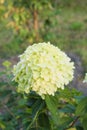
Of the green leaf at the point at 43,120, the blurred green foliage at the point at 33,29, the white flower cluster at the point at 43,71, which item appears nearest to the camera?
the white flower cluster at the point at 43,71

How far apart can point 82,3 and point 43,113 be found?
317 inches

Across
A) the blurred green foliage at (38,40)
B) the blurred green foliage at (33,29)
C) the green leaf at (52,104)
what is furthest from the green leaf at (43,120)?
the blurred green foliage at (33,29)

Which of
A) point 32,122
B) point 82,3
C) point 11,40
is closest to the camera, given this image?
point 32,122

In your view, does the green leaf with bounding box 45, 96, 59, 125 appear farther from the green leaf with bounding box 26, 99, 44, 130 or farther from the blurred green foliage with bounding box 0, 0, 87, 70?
the blurred green foliage with bounding box 0, 0, 87, 70

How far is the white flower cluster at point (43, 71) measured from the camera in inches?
87.0

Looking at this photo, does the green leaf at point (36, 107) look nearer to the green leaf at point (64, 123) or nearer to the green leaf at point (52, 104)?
the green leaf at point (52, 104)

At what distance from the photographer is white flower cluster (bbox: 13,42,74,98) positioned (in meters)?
2.21

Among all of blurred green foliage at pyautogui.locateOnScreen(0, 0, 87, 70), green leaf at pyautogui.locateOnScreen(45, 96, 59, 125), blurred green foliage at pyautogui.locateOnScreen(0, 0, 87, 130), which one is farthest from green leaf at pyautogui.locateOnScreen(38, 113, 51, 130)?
blurred green foliage at pyautogui.locateOnScreen(0, 0, 87, 70)

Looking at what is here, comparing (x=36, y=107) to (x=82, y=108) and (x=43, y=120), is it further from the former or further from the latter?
(x=82, y=108)

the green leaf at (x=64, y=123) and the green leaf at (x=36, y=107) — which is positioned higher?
the green leaf at (x=36, y=107)

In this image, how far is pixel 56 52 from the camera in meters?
2.31

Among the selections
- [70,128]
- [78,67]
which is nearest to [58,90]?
[70,128]

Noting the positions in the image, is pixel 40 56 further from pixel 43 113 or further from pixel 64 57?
pixel 43 113

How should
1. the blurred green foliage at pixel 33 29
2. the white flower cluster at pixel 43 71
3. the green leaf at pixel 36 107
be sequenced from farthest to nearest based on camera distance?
the blurred green foliage at pixel 33 29, the green leaf at pixel 36 107, the white flower cluster at pixel 43 71
